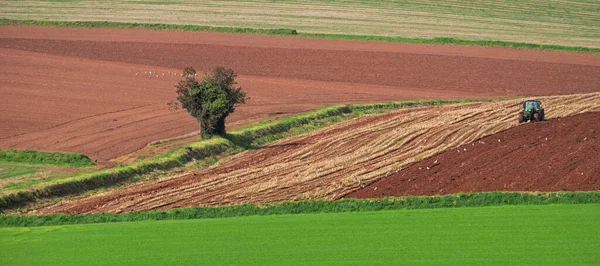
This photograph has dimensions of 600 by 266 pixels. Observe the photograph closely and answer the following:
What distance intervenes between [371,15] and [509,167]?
2499 inches

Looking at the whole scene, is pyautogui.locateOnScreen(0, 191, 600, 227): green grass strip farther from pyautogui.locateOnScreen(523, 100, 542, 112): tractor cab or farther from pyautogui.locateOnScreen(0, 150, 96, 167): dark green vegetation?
pyautogui.locateOnScreen(523, 100, 542, 112): tractor cab

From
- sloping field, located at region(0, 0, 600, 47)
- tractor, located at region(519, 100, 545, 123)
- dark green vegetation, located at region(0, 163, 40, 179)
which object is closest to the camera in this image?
dark green vegetation, located at region(0, 163, 40, 179)

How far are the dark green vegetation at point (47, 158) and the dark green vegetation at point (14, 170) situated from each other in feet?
2.57

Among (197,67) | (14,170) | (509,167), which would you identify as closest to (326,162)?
(509,167)

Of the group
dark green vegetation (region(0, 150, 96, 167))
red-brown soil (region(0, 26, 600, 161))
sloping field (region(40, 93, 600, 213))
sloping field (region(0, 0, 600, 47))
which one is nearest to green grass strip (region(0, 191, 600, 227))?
sloping field (region(40, 93, 600, 213))

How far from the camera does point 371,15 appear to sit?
321 feet

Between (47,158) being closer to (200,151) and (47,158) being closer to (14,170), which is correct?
(14,170)

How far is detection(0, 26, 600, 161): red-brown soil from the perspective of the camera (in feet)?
150

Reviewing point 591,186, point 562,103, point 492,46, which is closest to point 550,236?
point 591,186

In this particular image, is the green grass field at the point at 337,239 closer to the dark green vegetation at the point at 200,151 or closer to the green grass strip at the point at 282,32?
the dark green vegetation at the point at 200,151

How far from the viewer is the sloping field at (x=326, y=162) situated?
32.2 meters

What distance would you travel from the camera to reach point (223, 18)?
9325cm

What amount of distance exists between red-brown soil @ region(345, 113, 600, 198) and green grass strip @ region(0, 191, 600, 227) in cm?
178

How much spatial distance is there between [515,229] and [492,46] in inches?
2202
